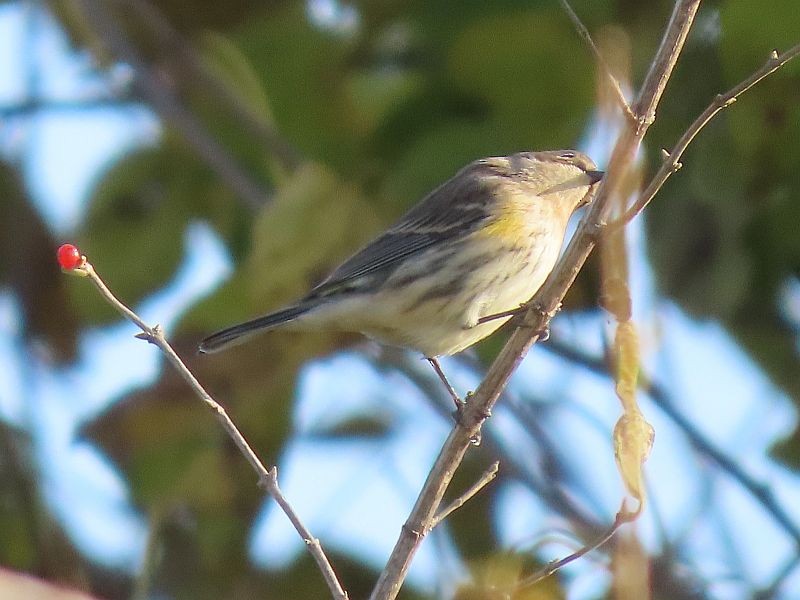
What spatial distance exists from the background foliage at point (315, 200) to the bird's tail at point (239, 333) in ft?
1.24

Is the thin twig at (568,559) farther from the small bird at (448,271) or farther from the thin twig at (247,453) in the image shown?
the small bird at (448,271)

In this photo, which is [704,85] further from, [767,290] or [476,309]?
[476,309]

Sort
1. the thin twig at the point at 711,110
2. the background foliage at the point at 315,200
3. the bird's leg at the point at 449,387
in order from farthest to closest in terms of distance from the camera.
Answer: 1. the background foliage at the point at 315,200
2. the bird's leg at the point at 449,387
3. the thin twig at the point at 711,110

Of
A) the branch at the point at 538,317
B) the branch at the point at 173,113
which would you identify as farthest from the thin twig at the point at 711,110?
the branch at the point at 173,113

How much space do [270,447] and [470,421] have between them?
5.35 feet

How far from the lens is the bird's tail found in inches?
149

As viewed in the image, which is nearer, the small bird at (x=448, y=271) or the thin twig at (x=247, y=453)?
the thin twig at (x=247, y=453)

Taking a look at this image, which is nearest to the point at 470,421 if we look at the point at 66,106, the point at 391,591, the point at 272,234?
the point at 391,591

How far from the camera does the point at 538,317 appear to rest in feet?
10.0

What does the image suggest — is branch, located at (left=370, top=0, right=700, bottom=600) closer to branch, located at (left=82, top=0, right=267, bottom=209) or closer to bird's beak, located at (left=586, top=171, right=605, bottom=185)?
bird's beak, located at (left=586, top=171, right=605, bottom=185)

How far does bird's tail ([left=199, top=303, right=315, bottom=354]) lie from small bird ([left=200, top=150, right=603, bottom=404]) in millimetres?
12

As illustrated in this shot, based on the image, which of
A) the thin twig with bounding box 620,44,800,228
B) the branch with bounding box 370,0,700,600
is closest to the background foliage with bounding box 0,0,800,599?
the branch with bounding box 370,0,700,600

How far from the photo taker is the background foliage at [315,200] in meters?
4.27

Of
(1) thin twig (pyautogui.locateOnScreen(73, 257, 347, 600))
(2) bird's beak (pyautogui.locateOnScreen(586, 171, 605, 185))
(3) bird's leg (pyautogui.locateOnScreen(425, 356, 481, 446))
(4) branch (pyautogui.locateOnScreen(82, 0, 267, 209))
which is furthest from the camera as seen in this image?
(4) branch (pyautogui.locateOnScreen(82, 0, 267, 209))
